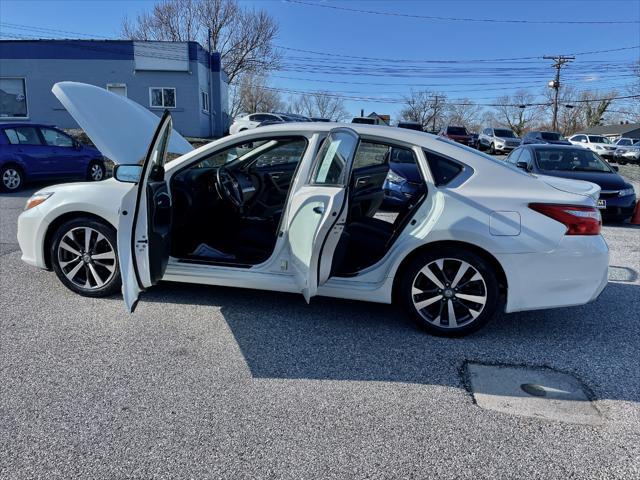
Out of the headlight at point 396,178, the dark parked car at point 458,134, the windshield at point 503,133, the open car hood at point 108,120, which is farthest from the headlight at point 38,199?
the windshield at point 503,133

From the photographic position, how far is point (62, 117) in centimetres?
2773

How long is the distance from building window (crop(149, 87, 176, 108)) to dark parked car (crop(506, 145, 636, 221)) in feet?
74.9

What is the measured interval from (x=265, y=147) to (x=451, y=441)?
321 cm

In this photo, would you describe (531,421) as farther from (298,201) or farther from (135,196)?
(135,196)

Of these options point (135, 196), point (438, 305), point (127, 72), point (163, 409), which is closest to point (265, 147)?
point (135, 196)

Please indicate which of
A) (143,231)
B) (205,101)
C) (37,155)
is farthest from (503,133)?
(143,231)

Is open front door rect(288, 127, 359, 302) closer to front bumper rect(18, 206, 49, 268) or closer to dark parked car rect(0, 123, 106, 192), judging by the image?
front bumper rect(18, 206, 49, 268)

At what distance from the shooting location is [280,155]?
17.0 ft

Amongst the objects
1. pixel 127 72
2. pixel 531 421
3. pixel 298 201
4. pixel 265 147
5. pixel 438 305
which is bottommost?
pixel 531 421

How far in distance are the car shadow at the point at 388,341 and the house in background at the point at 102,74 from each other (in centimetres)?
2527

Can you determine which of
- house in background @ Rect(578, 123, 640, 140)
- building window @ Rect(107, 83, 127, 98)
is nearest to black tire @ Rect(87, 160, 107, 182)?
building window @ Rect(107, 83, 127, 98)

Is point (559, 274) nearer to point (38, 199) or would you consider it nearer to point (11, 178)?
point (38, 199)

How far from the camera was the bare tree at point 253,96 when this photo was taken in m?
58.2

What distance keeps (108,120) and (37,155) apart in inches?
348
